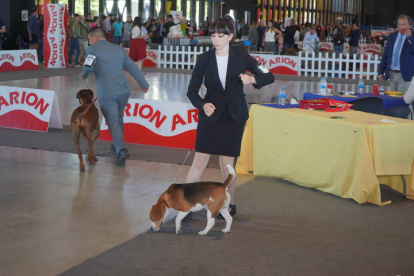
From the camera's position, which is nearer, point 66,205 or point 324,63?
point 66,205

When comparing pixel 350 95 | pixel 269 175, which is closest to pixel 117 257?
pixel 269 175

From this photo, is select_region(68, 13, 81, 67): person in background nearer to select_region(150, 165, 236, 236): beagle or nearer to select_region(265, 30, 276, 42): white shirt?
select_region(265, 30, 276, 42): white shirt

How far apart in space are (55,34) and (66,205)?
1522cm

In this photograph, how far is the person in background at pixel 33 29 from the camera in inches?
858

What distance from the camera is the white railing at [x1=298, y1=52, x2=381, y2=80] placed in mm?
19427

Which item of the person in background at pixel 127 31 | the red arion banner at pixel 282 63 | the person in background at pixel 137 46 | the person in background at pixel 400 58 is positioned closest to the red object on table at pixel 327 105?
the person in background at pixel 400 58

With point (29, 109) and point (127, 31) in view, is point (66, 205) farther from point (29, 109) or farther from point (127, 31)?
point (127, 31)

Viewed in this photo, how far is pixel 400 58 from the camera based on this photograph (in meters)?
9.10

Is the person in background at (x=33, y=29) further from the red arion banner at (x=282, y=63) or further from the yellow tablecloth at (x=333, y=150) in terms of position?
the yellow tablecloth at (x=333, y=150)

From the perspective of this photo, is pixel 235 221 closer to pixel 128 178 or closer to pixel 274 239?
pixel 274 239

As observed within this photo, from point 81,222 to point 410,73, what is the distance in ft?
18.2

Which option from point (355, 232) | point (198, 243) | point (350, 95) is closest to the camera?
point (198, 243)

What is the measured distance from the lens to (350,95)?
28.2 feet

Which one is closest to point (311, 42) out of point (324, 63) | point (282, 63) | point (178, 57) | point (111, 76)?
point (324, 63)
